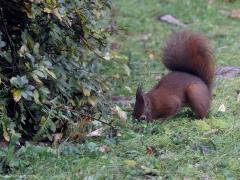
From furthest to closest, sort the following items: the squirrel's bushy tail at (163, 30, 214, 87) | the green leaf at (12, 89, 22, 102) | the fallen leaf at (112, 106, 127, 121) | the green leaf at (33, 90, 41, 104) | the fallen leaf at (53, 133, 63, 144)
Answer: the squirrel's bushy tail at (163, 30, 214, 87) < the fallen leaf at (112, 106, 127, 121) < the fallen leaf at (53, 133, 63, 144) < the green leaf at (33, 90, 41, 104) < the green leaf at (12, 89, 22, 102)

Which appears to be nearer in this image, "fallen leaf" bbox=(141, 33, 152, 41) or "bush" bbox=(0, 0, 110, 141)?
"bush" bbox=(0, 0, 110, 141)

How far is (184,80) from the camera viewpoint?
6.49m

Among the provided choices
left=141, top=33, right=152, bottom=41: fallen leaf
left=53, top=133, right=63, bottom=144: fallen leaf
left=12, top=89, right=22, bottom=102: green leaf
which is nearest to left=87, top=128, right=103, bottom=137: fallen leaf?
left=53, top=133, right=63, bottom=144: fallen leaf

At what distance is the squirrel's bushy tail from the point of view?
6519mm

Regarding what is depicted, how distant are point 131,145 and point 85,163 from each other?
64 centimetres

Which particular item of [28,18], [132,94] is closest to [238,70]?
[132,94]

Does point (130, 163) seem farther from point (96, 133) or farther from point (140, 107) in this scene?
point (140, 107)

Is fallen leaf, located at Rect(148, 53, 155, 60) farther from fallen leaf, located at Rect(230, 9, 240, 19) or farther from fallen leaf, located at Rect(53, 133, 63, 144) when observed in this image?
fallen leaf, located at Rect(53, 133, 63, 144)

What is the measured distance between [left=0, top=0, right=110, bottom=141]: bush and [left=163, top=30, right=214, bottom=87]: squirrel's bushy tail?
3.25 ft

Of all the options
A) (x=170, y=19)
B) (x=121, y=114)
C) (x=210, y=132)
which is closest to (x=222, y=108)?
(x=210, y=132)

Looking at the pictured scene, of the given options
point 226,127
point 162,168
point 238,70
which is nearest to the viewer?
point 162,168

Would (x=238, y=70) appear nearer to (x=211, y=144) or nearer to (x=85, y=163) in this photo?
(x=211, y=144)

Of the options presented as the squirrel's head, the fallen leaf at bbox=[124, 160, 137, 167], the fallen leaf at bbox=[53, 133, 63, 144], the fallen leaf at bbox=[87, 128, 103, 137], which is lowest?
the squirrel's head

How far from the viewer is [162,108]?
648 cm
